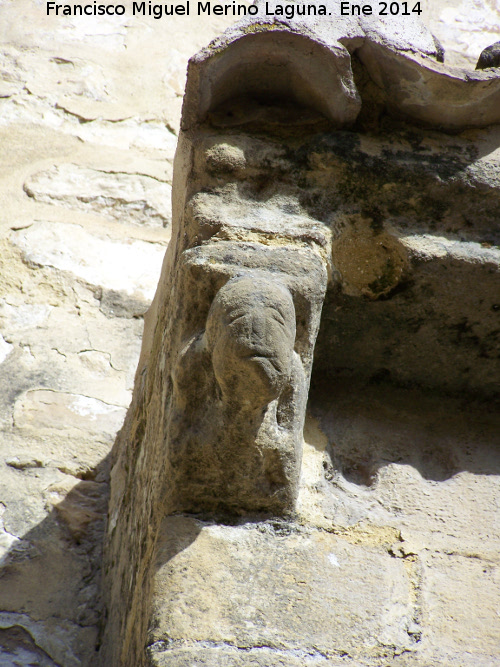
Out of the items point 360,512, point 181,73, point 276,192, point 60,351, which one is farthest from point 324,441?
point 181,73

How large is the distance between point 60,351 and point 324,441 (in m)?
0.93

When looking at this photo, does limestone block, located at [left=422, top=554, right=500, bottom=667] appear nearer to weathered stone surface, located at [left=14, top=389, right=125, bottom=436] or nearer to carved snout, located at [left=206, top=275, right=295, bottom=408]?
carved snout, located at [left=206, top=275, right=295, bottom=408]

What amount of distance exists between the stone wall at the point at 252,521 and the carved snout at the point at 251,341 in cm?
25

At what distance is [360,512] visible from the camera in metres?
1.32

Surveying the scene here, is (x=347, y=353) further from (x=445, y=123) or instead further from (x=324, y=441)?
(x=445, y=123)

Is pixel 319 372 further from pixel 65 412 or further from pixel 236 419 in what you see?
pixel 65 412

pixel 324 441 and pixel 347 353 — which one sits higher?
pixel 347 353

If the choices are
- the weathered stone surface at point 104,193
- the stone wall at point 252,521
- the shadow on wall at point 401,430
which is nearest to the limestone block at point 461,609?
the stone wall at point 252,521

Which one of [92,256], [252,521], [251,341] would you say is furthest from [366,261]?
[92,256]

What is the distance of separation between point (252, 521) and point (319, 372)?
401 millimetres

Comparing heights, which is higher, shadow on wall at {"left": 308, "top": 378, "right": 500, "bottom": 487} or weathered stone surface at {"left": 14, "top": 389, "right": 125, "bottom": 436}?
shadow on wall at {"left": 308, "top": 378, "right": 500, "bottom": 487}

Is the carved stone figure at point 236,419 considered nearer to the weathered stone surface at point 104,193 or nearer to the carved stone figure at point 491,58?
the carved stone figure at point 491,58

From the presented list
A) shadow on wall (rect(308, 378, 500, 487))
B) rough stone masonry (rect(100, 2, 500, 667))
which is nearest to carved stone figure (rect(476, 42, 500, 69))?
rough stone masonry (rect(100, 2, 500, 667))

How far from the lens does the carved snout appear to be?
1092 millimetres
